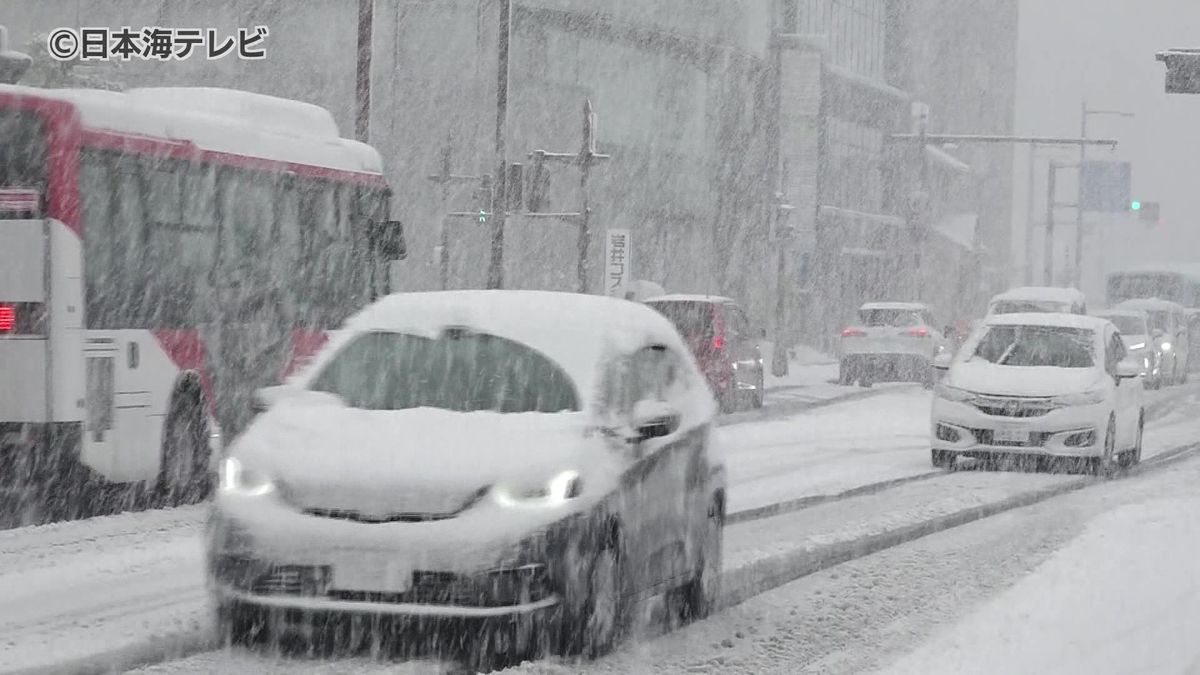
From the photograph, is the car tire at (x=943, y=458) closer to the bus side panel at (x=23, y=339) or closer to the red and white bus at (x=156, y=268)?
the red and white bus at (x=156, y=268)

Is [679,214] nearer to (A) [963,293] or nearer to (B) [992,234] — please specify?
(A) [963,293]

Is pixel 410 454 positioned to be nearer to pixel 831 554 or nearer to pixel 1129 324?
pixel 831 554

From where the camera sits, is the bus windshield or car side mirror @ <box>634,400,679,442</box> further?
the bus windshield

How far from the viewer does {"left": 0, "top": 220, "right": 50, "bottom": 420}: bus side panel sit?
14.1 metres

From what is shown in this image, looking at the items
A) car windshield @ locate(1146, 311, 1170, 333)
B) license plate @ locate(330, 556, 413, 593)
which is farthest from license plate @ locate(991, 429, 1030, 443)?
car windshield @ locate(1146, 311, 1170, 333)

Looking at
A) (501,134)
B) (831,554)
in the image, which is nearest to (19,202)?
(831,554)

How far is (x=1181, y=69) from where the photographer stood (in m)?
27.1

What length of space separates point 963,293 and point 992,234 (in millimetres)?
25633

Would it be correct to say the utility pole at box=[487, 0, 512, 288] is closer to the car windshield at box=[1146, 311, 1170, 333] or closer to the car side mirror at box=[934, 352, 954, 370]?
the car side mirror at box=[934, 352, 954, 370]

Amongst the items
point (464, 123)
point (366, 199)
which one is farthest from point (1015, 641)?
point (464, 123)

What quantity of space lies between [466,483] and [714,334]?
2028 centimetres

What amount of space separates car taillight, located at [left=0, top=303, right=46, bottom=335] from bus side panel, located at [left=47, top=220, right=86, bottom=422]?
0.23ft

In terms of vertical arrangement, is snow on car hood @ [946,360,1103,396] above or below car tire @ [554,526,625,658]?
above

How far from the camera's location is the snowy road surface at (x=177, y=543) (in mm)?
9398
